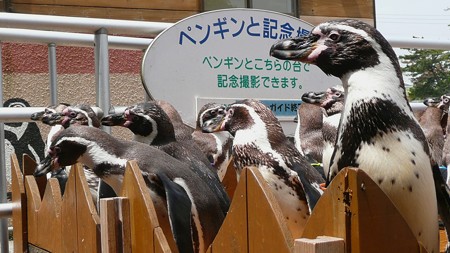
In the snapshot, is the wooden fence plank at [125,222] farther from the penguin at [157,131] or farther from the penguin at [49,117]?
the penguin at [49,117]

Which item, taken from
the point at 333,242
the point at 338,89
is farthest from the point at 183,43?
the point at 333,242

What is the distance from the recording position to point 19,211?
2.28 m

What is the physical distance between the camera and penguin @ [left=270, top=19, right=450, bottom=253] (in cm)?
114

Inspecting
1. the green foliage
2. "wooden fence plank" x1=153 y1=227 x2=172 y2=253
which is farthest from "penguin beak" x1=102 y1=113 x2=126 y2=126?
the green foliage

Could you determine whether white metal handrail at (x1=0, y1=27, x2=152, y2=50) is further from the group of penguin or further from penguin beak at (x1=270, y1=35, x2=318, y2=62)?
penguin beak at (x1=270, y1=35, x2=318, y2=62)

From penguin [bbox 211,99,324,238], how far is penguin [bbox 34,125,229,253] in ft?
0.41

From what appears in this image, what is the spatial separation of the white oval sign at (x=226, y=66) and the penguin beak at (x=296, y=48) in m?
1.04

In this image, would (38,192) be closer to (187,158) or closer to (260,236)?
(187,158)

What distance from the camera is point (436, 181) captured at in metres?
1.27

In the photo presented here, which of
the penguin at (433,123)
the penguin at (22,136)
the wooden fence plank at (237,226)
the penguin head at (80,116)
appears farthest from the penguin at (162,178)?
the penguin at (22,136)

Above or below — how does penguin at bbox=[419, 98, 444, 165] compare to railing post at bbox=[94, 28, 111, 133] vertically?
below

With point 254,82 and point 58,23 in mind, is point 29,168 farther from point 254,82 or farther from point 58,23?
point 254,82

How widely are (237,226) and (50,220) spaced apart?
1013mm

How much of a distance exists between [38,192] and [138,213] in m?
0.83
